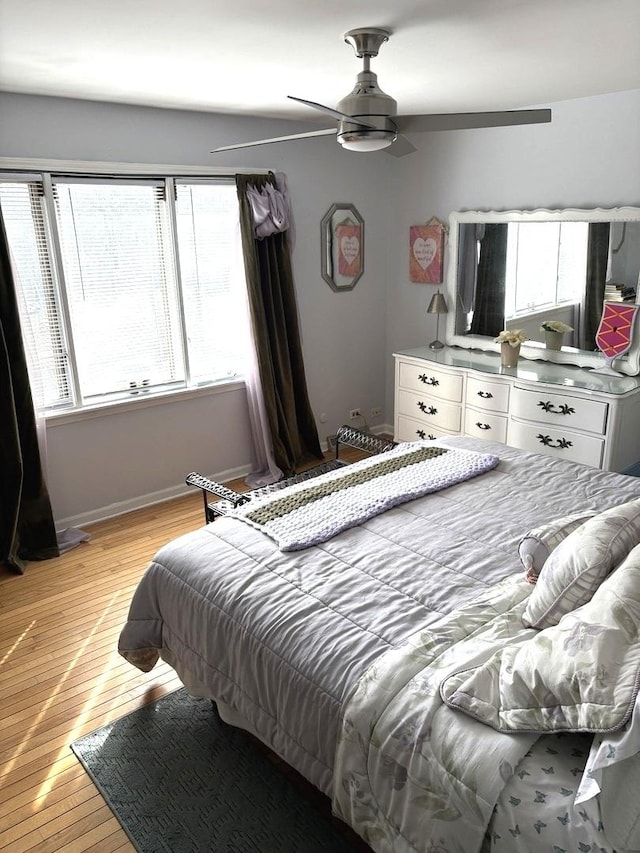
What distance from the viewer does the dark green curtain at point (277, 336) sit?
418cm

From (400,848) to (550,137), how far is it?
3.89m

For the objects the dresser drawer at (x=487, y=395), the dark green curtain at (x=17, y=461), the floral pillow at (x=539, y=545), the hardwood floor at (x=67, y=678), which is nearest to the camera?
the floral pillow at (x=539, y=545)

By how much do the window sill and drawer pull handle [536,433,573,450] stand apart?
6.58 ft

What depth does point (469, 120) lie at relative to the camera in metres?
2.14

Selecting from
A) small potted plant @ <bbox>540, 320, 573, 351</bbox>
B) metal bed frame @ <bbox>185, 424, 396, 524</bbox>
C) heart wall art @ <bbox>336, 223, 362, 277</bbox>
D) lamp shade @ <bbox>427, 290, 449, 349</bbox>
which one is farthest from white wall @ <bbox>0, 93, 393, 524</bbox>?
small potted plant @ <bbox>540, 320, 573, 351</bbox>

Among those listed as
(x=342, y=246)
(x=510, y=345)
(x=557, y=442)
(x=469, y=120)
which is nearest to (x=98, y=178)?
(x=342, y=246)

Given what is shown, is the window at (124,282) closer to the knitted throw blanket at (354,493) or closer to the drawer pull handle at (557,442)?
the knitted throw blanket at (354,493)

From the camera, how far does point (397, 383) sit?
4.69 meters

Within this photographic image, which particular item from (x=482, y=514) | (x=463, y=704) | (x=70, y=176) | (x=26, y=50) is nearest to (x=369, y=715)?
(x=463, y=704)

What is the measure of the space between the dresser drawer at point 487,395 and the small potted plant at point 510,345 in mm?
217

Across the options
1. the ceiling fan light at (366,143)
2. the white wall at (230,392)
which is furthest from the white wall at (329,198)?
the ceiling fan light at (366,143)

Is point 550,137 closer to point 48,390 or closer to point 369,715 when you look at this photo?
point 48,390

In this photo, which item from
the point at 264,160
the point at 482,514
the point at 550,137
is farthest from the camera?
the point at 264,160

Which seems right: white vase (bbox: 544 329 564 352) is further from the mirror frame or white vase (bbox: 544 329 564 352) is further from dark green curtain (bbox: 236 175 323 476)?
dark green curtain (bbox: 236 175 323 476)
